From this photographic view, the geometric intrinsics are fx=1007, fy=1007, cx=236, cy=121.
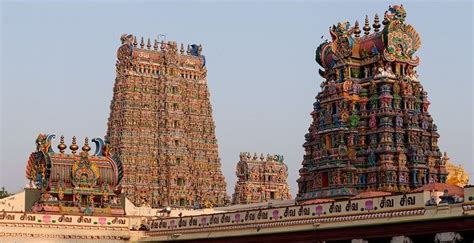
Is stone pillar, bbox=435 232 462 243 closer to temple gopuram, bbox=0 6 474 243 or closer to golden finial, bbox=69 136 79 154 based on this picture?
temple gopuram, bbox=0 6 474 243

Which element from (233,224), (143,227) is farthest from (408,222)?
(143,227)

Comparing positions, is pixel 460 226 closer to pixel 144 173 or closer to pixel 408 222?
pixel 408 222

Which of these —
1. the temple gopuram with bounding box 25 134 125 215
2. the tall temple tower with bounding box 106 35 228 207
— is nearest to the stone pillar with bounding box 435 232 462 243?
the temple gopuram with bounding box 25 134 125 215

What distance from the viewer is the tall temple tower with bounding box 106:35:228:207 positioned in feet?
390

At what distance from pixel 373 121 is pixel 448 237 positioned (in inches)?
1400

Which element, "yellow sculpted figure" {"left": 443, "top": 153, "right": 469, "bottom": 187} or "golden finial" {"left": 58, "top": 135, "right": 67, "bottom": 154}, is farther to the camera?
"yellow sculpted figure" {"left": 443, "top": 153, "right": 469, "bottom": 187}

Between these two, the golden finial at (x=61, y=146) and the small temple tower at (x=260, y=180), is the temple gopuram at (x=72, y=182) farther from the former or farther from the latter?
the small temple tower at (x=260, y=180)

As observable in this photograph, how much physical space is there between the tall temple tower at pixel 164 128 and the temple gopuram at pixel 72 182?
143 ft

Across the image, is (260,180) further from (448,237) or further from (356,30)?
(448,237)

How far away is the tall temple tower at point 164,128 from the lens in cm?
11894

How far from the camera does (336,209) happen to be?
54219mm

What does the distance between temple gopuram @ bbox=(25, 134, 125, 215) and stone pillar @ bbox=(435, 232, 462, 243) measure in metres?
29.5

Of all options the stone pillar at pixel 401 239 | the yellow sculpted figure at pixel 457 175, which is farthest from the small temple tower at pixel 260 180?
the stone pillar at pixel 401 239

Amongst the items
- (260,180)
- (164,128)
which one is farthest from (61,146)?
(260,180)
